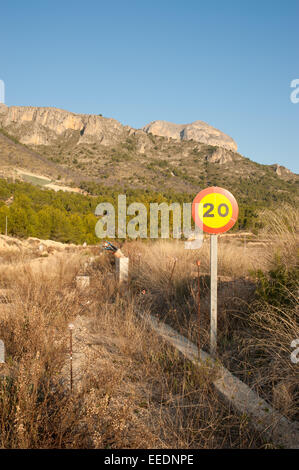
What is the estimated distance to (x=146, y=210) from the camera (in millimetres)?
15031

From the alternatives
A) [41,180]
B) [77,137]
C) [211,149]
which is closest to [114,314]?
[41,180]

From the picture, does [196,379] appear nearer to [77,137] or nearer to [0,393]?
[0,393]

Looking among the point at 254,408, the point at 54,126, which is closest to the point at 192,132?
the point at 54,126

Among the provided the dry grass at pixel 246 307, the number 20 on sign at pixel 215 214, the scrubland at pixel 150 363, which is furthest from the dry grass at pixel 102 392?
the number 20 on sign at pixel 215 214

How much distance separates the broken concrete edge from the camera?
1795mm

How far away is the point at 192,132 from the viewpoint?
6319 inches

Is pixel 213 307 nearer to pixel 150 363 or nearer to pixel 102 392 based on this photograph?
pixel 150 363

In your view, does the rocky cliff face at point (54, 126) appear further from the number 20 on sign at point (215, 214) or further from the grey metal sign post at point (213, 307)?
the grey metal sign post at point (213, 307)

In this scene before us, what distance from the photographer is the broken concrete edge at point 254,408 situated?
5.89 feet

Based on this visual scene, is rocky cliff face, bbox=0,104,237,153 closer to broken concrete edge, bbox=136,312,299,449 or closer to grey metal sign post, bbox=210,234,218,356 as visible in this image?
Answer: grey metal sign post, bbox=210,234,218,356

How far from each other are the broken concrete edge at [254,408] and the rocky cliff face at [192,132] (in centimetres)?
15020

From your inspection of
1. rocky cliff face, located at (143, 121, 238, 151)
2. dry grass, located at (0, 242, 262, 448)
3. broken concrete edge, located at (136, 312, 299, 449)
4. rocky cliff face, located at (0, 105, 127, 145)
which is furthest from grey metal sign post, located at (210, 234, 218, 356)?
rocky cliff face, located at (143, 121, 238, 151)

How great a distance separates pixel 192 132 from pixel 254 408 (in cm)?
16863
